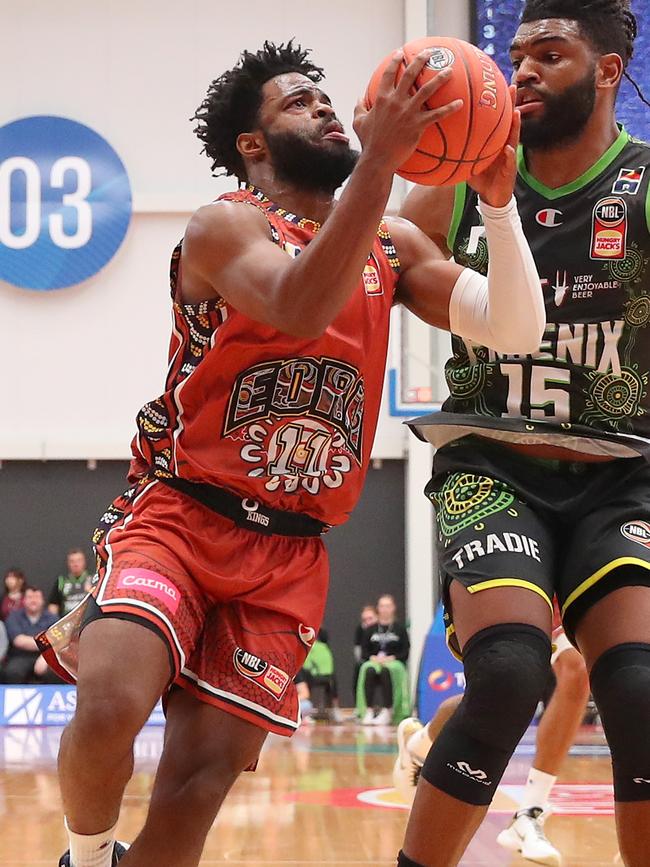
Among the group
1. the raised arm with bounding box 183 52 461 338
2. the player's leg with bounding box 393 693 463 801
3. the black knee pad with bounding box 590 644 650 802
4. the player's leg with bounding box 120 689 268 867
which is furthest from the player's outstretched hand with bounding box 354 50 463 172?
the player's leg with bounding box 393 693 463 801

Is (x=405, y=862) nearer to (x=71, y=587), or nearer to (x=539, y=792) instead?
(x=539, y=792)

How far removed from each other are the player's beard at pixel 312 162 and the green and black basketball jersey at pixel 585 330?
534mm

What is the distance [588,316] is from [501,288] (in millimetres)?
361

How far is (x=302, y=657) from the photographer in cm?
338

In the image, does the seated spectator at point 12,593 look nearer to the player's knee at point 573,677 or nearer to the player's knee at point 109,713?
the player's knee at point 573,677

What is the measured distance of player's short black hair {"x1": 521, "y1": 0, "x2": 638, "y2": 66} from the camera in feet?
11.3

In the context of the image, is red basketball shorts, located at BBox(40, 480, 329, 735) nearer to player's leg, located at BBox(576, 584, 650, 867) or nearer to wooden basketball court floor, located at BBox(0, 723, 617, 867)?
player's leg, located at BBox(576, 584, 650, 867)

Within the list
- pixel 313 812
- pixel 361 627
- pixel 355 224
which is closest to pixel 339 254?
pixel 355 224

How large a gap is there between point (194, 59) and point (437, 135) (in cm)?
1414

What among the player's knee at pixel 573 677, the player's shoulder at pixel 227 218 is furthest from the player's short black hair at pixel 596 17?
the player's knee at pixel 573 677

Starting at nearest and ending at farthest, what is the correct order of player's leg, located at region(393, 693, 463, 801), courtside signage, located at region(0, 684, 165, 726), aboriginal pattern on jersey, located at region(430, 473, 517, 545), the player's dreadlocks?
aboriginal pattern on jersey, located at region(430, 473, 517, 545)
the player's dreadlocks
player's leg, located at region(393, 693, 463, 801)
courtside signage, located at region(0, 684, 165, 726)

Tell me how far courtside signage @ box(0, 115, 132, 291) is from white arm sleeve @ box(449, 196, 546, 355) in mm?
13506

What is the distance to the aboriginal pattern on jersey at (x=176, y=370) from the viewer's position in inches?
133

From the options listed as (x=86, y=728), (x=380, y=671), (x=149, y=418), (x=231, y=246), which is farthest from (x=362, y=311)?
(x=380, y=671)
